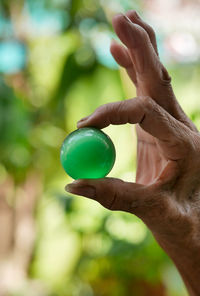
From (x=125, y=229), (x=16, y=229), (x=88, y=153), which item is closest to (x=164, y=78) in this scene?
(x=88, y=153)

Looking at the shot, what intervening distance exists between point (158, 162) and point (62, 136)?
1411 millimetres

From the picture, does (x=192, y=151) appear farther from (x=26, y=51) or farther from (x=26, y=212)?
(x=26, y=212)

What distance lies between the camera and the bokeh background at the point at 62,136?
5.33 ft

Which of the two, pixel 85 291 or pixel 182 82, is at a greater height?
pixel 182 82

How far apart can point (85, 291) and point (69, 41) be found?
3.85ft

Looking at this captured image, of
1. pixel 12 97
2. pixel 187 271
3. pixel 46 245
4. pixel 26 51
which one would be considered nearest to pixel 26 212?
pixel 46 245

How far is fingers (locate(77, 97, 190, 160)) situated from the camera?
53 cm

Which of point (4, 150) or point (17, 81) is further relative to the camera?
point (17, 81)

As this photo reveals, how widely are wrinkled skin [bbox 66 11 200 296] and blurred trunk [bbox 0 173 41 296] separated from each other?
1.52 meters

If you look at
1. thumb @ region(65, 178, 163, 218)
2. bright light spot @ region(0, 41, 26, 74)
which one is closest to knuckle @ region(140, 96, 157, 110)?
thumb @ region(65, 178, 163, 218)

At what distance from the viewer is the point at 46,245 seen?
2068 mm

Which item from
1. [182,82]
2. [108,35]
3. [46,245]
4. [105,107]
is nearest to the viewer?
[105,107]

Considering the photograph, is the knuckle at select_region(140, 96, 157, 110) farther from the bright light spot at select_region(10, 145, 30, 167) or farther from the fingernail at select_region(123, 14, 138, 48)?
the bright light spot at select_region(10, 145, 30, 167)

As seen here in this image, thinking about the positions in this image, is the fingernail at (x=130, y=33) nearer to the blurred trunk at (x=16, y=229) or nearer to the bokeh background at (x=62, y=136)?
the bokeh background at (x=62, y=136)
